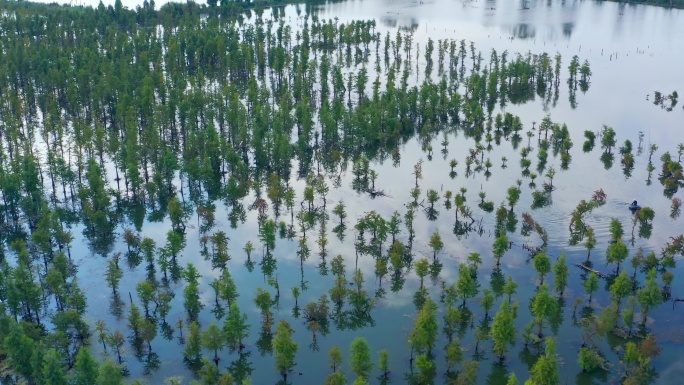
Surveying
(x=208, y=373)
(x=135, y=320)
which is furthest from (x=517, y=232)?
(x=135, y=320)

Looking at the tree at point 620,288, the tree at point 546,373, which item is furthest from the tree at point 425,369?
the tree at point 620,288

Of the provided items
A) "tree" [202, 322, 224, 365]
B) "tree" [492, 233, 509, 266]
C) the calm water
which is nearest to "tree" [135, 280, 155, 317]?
the calm water

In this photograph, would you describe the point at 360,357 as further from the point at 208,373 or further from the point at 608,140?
the point at 608,140

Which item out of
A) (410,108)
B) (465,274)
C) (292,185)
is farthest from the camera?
(410,108)

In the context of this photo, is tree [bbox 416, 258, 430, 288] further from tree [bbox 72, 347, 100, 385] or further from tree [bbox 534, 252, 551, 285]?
tree [bbox 72, 347, 100, 385]

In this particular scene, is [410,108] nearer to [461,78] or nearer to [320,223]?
[461,78]

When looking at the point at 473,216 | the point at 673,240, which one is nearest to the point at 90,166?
the point at 473,216

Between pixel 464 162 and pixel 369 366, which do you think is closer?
pixel 369 366
